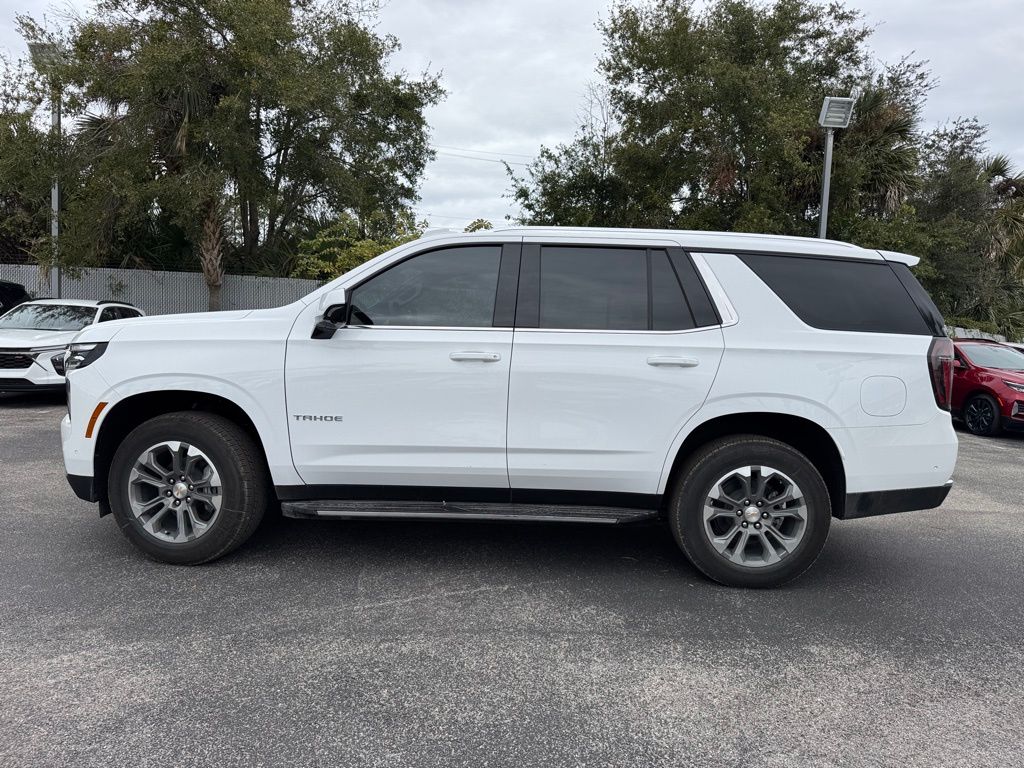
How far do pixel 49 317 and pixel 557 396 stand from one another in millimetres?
10162

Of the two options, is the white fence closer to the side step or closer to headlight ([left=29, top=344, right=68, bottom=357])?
headlight ([left=29, top=344, right=68, bottom=357])

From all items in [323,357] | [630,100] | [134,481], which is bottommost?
[134,481]

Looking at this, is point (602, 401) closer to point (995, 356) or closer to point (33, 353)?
point (33, 353)

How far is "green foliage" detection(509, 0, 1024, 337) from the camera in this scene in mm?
16328

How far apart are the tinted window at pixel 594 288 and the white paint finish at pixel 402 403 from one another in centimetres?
35

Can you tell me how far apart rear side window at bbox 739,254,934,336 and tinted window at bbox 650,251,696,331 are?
415 mm

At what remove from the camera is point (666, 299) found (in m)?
3.97

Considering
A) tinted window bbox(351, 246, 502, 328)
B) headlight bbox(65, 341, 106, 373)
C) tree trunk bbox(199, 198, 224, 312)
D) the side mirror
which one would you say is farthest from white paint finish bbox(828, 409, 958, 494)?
tree trunk bbox(199, 198, 224, 312)

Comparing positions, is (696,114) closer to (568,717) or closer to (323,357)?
(323,357)

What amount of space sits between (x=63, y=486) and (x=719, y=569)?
201 inches

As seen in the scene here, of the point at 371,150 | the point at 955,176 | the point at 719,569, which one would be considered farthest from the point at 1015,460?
the point at 955,176

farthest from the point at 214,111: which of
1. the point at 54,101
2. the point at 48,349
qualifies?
the point at 48,349

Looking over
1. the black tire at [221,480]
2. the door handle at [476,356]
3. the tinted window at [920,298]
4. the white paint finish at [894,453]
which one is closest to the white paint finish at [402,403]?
the door handle at [476,356]

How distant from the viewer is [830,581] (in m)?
4.14
